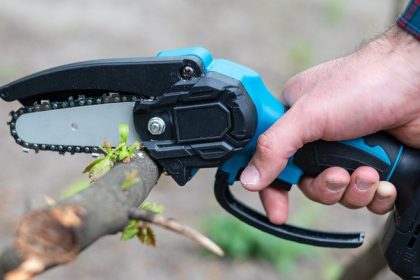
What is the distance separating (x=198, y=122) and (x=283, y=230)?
22.3 inches

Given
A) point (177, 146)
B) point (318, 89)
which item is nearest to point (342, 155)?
point (318, 89)

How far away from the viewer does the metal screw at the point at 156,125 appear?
60.9 inches

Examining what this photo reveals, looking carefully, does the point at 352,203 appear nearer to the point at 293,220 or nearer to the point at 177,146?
the point at 177,146

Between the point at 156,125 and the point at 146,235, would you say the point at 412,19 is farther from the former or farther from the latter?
the point at 146,235

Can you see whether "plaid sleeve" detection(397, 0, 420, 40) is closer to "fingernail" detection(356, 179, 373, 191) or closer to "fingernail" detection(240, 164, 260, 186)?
"fingernail" detection(356, 179, 373, 191)

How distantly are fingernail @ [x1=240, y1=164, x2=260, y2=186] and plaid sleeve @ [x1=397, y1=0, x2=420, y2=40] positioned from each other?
0.61 metres

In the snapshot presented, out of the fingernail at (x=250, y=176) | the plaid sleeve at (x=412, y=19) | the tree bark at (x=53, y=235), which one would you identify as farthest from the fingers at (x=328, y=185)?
the tree bark at (x=53, y=235)

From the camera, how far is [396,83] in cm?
174

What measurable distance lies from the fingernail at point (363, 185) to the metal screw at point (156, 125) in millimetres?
610

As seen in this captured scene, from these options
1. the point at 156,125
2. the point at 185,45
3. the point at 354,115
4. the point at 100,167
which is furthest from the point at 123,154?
the point at 185,45

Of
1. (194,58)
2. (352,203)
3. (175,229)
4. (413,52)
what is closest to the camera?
(175,229)

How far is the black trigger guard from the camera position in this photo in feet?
5.98

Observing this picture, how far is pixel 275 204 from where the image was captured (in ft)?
6.48

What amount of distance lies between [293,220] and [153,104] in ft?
9.12
